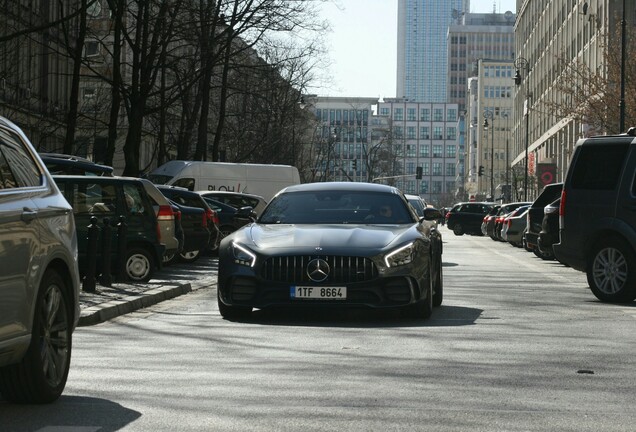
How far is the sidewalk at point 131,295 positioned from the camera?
47.9ft

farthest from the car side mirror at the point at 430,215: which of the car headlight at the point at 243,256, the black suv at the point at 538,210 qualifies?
the black suv at the point at 538,210

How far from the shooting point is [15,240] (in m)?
7.27

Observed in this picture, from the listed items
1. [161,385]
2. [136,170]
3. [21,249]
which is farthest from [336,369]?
[136,170]

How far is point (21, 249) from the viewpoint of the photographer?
7.33 metres

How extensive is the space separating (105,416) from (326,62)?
2061 inches

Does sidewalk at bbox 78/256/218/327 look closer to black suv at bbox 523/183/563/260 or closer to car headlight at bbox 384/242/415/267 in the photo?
car headlight at bbox 384/242/415/267

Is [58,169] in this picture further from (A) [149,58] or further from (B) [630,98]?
(B) [630,98]

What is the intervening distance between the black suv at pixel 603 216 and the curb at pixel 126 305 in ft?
17.2

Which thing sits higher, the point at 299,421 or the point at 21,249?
the point at 21,249

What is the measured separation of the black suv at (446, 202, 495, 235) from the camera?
72.8 metres

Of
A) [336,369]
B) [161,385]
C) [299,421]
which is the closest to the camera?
[299,421]

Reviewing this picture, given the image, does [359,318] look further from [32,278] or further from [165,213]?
[165,213]

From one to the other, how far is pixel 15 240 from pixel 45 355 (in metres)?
0.83

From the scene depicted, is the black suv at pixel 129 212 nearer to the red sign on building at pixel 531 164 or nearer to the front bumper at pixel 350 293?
the front bumper at pixel 350 293
